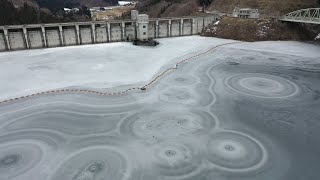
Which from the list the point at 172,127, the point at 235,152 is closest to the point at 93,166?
the point at 172,127

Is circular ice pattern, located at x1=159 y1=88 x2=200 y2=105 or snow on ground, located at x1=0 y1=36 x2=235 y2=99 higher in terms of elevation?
snow on ground, located at x1=0 y1=36 x2=235 y2=99

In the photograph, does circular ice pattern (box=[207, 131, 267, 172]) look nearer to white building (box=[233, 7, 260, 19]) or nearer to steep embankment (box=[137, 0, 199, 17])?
white building (box=[233, 7, 260, 19])

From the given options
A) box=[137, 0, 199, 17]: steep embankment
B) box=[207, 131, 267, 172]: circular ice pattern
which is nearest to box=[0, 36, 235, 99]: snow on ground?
box=[207, 131, 267, 172]: circular ice pattern

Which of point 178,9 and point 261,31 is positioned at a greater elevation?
point 178,9

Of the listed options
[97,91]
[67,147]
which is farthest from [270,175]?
[97,91]

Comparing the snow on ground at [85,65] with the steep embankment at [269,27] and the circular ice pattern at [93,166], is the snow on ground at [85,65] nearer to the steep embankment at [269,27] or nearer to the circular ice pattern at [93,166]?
the steep embankment at [269,27]

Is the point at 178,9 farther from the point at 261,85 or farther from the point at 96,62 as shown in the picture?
the point at 261,85
